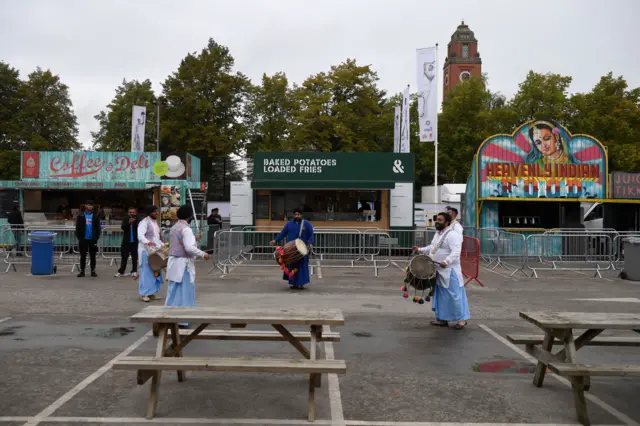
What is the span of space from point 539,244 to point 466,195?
725 cm

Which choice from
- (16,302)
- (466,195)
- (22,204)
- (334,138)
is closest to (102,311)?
(16,302)

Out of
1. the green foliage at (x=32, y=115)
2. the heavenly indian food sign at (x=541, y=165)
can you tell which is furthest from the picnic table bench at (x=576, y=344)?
the green foliage at (x=32, y=115)

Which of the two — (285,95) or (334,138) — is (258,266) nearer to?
(334,138)

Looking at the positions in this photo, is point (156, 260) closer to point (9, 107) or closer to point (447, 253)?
point (447, 253)

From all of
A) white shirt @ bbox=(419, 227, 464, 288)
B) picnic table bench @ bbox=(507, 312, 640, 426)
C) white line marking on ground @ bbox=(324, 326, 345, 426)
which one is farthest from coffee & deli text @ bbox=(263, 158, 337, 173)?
picnic table bench @ bbox=(507, 312, 640, 426)

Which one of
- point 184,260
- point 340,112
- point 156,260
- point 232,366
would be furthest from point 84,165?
point 340,112

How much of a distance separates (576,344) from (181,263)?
5076 millimetres

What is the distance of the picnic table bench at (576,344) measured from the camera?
15.8ft

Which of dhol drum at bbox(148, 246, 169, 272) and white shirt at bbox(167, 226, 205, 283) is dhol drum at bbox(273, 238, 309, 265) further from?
white shirt at bbox(167, 226, 205, 283)

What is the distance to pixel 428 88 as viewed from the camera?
29.3 metres

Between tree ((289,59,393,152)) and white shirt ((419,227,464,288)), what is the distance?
3480 cm

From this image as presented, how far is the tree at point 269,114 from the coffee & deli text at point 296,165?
1027 inches

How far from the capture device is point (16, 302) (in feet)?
35.7

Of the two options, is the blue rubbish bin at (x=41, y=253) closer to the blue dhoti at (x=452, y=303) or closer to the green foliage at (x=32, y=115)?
the blue dhoti at (x=452, y=303)
